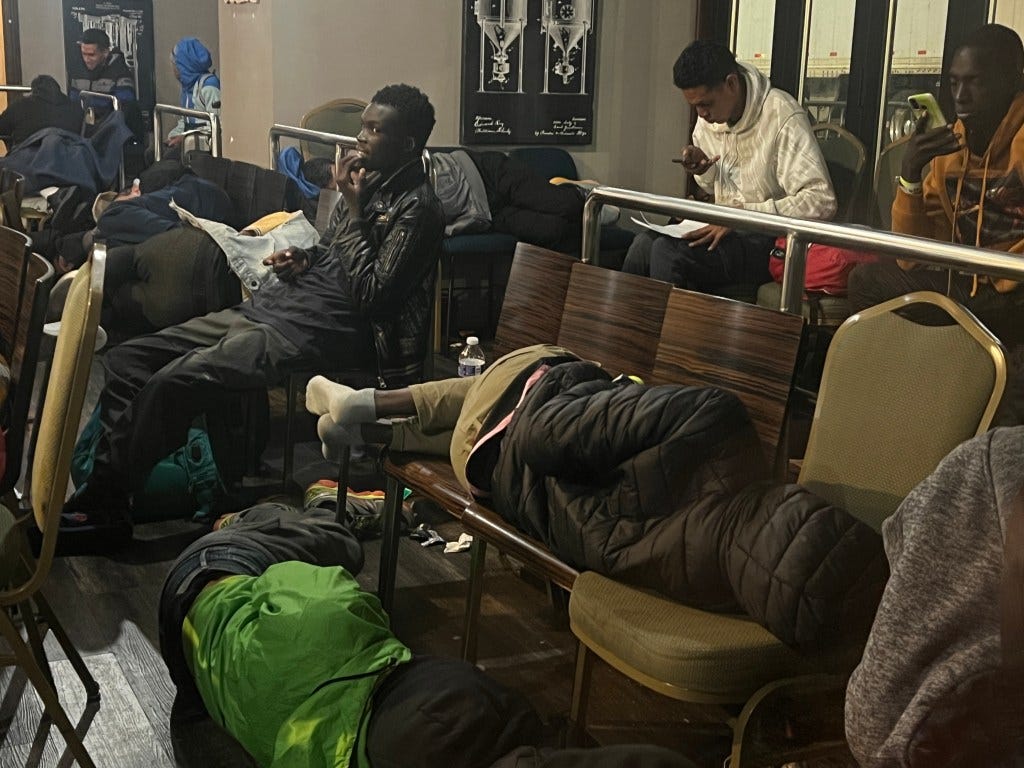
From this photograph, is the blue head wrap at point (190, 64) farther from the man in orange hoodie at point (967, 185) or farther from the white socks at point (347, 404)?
the man in orange hoodie at point (967, 185)

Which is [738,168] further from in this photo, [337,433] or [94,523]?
[94,523]

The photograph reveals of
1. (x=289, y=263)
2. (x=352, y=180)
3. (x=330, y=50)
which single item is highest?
(x=330, y=50)

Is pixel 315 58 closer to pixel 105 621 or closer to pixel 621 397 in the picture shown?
pixel 105 621

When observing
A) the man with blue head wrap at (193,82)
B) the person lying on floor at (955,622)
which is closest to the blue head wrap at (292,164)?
the man with blue head wrap at (193,82)

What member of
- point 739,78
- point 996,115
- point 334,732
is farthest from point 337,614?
point 739,78

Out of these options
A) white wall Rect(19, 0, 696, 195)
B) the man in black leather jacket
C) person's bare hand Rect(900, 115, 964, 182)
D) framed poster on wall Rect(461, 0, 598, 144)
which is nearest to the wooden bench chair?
the man in black leather jacket

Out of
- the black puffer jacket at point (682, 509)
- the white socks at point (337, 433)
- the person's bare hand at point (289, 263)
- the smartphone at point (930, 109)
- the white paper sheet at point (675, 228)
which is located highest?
the smartphone at point (930, 109)

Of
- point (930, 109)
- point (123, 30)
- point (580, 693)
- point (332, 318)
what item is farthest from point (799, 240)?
point (123, 30)

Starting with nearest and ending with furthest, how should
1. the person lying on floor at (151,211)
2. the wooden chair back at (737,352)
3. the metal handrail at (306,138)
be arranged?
the wooden chair back at (737,352) < the metal handrail at (306,138) < the person lying on floor at (151,211)

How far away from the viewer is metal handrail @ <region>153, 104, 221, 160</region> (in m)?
4.68

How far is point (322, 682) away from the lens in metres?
1.75

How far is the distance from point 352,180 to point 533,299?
834mm

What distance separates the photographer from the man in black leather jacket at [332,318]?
316 cm

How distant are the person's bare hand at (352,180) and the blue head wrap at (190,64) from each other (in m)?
1.71
